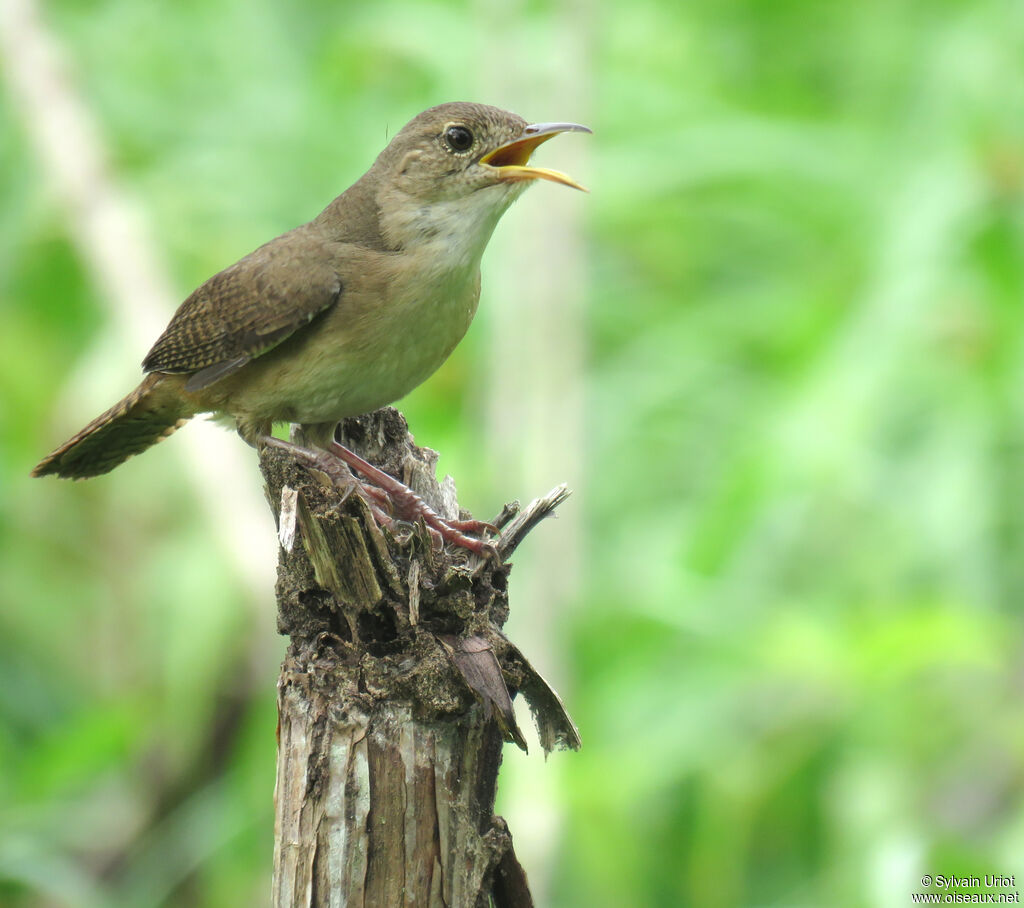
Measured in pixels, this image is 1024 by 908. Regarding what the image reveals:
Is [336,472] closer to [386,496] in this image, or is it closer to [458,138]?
[386,496]

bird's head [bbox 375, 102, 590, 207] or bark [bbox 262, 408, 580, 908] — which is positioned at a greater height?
bird's head [bbox 375, 102, 590, 207]

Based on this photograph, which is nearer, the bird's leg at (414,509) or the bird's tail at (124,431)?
the bird's leg at (414,509)

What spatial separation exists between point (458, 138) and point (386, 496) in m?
1.06

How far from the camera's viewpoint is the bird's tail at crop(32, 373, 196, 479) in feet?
13.3

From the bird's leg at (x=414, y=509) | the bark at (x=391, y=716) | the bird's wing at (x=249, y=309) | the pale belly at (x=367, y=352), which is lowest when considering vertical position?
the bark at (x=391, y=716)

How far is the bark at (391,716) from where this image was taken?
2.71 m

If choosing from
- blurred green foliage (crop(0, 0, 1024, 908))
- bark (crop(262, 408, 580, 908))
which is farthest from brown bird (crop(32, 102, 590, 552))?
blurred green foliage (crop(0, 0, 1024, 908))

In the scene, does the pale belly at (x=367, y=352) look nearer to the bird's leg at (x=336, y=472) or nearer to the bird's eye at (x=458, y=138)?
the bird's leg at (x=336, y=472)

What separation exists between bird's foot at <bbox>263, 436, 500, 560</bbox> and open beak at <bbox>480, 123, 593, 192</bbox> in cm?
90

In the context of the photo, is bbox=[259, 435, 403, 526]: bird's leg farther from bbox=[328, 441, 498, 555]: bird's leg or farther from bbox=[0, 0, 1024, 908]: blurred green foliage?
bbox=[0, 0, 1024, 908]: blurred green foliage

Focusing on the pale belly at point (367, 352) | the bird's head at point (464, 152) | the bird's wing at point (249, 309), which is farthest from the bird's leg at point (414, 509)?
the bird's head at point (464, 152)

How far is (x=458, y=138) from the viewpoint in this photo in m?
3.86

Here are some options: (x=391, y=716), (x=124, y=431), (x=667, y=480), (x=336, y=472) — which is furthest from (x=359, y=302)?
(x=667, y=480)

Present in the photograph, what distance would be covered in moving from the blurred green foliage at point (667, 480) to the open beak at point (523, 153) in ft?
6.38
